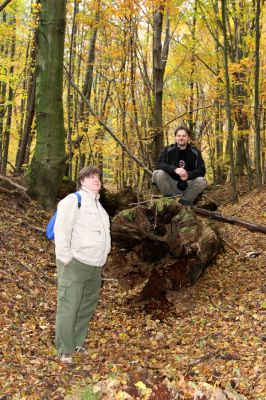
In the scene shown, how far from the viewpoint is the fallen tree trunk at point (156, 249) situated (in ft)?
19.0

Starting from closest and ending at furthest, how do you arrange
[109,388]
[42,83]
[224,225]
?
[109,388] < [42,83] < [224,225]

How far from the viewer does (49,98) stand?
333 inches

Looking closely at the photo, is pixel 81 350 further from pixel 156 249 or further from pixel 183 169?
pixel 183 169

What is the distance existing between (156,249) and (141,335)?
1392 millimetres

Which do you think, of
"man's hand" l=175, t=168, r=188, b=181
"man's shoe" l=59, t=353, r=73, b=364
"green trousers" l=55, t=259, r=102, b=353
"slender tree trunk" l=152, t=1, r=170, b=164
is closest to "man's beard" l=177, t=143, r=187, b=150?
"man's hand" l=175, t=168, r=188, b=181

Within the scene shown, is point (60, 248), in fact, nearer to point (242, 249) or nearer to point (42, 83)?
point (242, 249)

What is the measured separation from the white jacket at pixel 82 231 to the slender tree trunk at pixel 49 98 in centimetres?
436

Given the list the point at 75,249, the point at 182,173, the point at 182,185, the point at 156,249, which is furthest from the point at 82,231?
the point at 182,185

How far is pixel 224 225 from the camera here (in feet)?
33.8

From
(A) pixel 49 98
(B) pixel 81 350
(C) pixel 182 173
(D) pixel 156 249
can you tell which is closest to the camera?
(B) pixel 81 350

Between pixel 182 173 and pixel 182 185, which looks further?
Answer: pixel 182 185

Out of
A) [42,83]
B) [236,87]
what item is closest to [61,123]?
[42,83]

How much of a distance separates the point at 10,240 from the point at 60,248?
3190 mm

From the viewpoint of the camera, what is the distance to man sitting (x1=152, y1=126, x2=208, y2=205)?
678 cm
